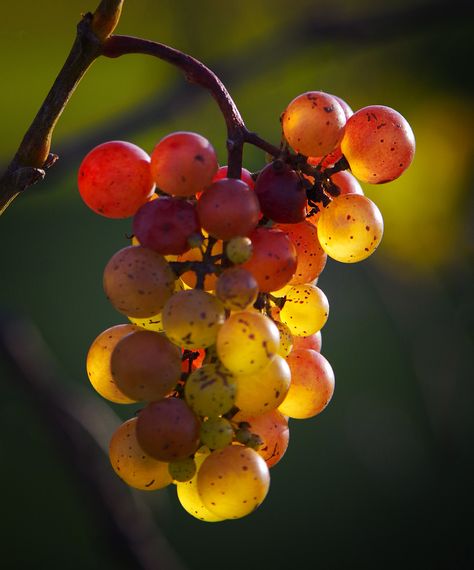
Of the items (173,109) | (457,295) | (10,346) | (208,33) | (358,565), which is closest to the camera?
(10,346)

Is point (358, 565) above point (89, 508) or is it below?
below

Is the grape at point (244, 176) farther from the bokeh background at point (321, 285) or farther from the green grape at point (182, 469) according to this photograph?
the bokeh background at point (321, 285)

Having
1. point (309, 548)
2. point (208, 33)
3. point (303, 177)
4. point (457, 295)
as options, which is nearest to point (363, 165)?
point (303, 177)

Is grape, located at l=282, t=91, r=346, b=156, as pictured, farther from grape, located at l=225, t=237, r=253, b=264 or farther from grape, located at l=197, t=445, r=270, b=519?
grape, located at l=197, t=445, r=270, b=519

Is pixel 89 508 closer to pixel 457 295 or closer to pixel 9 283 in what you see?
pixel 457 295

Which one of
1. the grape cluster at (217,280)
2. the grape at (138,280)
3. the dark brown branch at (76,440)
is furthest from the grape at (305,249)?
the dark brown branch at (76,440)

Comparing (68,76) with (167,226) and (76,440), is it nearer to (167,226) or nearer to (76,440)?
(167,226)

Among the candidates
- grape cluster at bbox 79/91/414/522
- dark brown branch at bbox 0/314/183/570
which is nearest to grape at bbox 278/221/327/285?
grape cluster at bbox 79/91/414/522
